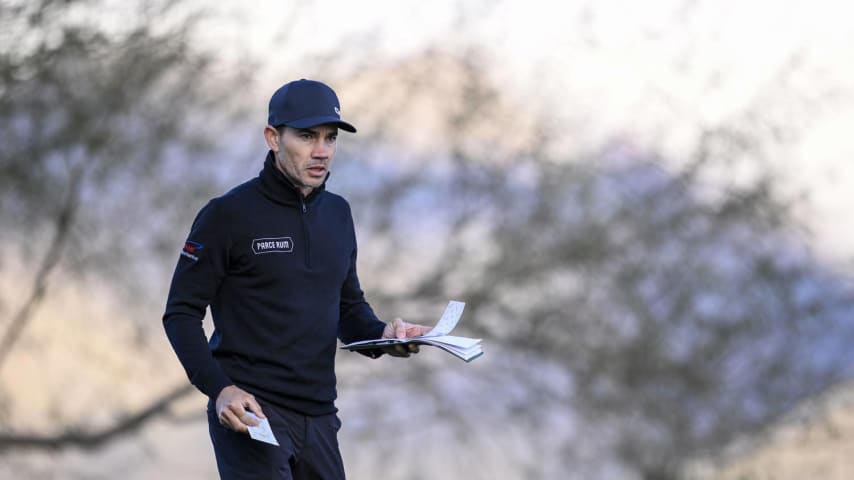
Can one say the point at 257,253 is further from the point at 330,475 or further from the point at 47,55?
the point at 47,55

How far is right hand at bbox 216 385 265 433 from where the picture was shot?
112 inches

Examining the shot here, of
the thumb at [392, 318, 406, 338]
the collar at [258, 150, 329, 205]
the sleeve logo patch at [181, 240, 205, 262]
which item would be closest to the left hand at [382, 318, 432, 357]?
the thumb at [392, 318, 406, 338]

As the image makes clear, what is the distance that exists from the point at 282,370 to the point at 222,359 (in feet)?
0.56

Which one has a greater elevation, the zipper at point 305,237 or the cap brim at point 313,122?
the cap brim at point 313,122

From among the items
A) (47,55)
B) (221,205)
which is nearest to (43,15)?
(47,55)

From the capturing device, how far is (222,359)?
313cm

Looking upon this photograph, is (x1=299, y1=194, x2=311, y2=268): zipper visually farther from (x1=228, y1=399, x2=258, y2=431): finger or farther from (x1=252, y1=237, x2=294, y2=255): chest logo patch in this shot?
(x1=228, y1=399, x2=258, y2=431): finger

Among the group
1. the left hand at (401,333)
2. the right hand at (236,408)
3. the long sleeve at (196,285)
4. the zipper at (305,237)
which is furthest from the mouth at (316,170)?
the right hand at (236,408)

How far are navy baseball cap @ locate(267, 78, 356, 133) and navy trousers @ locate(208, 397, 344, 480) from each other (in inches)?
30.8

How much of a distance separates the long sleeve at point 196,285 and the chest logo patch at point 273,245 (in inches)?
3.3

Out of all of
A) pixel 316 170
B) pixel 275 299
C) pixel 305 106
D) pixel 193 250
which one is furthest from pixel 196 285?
pixel 305 106

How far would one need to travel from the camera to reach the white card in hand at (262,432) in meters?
2.82

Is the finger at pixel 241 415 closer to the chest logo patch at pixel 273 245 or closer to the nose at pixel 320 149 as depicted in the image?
the chest logo patch at pixel 273 245

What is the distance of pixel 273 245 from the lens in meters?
3.13
